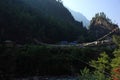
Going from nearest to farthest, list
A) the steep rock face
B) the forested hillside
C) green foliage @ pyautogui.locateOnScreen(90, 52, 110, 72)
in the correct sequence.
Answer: green foliage @ pyautogui.locateOnScreen(90, 52, 110, 72) < the forested hillside < the steep rock face

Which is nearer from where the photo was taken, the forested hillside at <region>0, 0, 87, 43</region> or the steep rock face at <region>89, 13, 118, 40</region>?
the forested hillside at <region>0, 0, 87, 43</region>

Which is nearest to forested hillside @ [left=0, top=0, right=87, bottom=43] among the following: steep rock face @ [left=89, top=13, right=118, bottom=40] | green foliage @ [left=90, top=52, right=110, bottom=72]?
steep rock face @ [left=89, top=13, right=118, bottom=40]

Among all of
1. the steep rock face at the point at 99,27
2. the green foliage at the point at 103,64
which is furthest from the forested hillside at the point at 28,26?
the green foliage at the point at 103,64

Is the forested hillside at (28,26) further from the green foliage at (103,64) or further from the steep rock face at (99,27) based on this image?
the green foliage at (103,64)

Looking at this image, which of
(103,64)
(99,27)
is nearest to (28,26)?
(99,27)

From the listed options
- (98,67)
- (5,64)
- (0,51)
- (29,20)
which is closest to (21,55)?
(0,51)

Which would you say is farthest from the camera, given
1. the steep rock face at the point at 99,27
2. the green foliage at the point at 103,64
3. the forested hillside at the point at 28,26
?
the steep rock face at the point at 99,27

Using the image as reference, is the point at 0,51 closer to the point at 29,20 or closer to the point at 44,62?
the point at 44,62

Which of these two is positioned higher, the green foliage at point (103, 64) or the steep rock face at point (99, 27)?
the steep rock face at point (99, 27)

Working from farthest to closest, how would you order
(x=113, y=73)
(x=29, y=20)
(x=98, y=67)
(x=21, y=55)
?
(x=29, y=20)
(x=21, y=55)
(x=98, y=67)
(x=113, y=73)

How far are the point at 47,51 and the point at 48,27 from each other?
101 ft

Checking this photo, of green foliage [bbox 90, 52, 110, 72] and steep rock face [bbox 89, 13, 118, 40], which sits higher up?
steep rock face [bbox 89, 13, 118, 40]

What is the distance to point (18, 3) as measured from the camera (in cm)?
6519

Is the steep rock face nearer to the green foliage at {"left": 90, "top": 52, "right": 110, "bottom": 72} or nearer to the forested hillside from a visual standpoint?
the forested hillside
